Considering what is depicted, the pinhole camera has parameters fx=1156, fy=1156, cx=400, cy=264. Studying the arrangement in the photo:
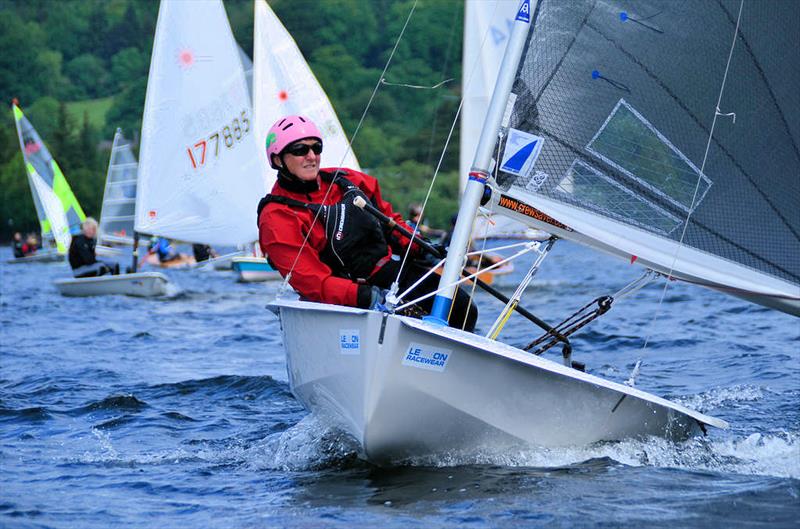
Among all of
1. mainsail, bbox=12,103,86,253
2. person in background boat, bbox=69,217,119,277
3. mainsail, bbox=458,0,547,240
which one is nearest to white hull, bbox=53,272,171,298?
person in background boat, bbox=69,217,119,277

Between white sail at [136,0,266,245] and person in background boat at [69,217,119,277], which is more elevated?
white sail at [136,0,266,245]

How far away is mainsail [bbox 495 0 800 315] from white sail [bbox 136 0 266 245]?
12357mm

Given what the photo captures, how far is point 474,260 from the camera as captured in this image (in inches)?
676

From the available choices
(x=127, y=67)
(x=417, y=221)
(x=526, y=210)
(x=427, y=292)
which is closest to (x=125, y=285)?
(x=417, y=221)

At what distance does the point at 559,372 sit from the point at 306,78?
14421 millimetres

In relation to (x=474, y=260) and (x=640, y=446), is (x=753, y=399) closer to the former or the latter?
(x=640, y=446)

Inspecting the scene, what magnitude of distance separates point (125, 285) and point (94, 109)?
89023 mm

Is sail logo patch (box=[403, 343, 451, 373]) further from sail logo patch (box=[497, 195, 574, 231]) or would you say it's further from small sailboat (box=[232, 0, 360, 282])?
small sailboat (box=[232, 0, 360, 282])

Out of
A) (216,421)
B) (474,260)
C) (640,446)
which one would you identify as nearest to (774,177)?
(640,446)

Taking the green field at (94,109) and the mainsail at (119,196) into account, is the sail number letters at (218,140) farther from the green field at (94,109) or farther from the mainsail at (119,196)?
the green field at (94,109)

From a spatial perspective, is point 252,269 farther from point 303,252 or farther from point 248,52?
point 248,52

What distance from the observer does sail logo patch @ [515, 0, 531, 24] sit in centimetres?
541

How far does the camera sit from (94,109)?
334ft

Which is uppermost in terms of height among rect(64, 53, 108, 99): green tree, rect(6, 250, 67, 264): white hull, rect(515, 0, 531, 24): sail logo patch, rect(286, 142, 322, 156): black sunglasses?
rect(64, 53, 108, 99): green tree
